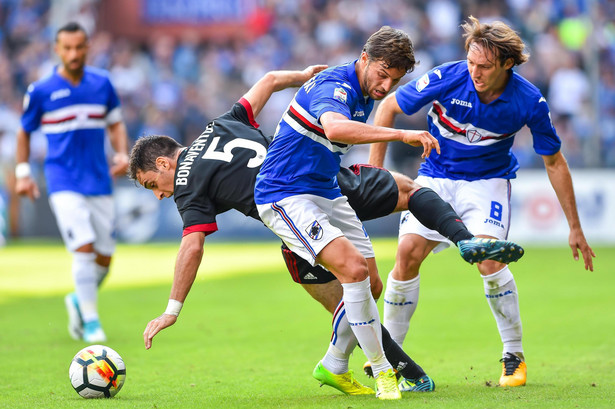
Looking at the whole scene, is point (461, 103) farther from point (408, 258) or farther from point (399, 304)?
point (399, 304)

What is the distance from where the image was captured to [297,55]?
70.7 feet

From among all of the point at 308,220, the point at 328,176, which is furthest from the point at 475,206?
the point at 308,220

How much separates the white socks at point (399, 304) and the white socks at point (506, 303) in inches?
20.4

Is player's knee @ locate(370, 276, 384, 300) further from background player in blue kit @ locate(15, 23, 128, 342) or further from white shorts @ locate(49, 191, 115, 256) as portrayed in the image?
white shorts @ locate(49, 191, 115, 256)

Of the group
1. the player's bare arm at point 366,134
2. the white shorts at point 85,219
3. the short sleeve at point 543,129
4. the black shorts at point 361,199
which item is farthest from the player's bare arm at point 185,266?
the white shorts at point 85,219

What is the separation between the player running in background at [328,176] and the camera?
5.09 m

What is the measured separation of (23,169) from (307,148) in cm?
450

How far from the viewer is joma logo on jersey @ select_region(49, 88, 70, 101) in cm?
866

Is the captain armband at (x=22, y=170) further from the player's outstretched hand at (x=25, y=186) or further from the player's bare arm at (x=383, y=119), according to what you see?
the player's bare arm at (x=383, y=119)

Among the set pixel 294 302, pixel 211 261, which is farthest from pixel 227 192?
pixel 211 261

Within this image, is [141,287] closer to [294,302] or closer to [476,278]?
[294,302]

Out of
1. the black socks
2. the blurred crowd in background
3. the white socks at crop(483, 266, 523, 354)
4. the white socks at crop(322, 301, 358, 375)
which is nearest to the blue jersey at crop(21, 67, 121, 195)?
the white socks at crop(322, 301, 358, 375)

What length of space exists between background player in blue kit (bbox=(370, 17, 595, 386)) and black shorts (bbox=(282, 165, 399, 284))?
1.41 ft

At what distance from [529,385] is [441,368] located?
0.95 meters
